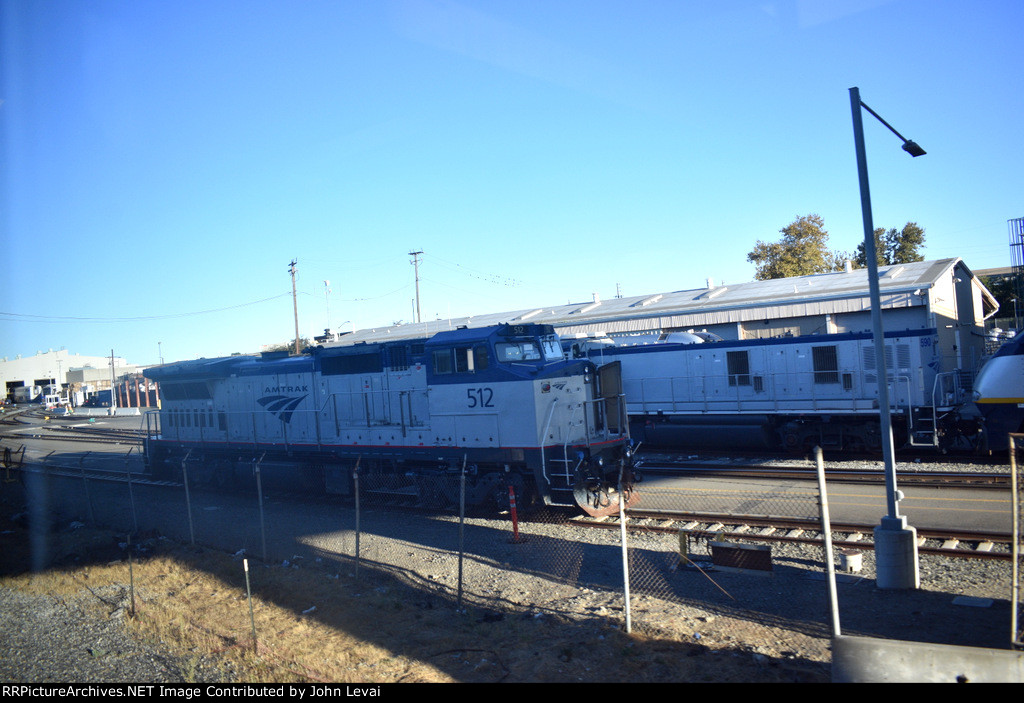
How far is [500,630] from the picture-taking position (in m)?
8.01

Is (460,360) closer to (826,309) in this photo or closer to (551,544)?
(551,544)

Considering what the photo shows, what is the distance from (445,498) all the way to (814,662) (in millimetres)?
8862

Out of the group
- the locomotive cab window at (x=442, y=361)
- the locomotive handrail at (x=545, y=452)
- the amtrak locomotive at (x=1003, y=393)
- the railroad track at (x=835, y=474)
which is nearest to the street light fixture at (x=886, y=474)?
the locomotive handrail at (x=545, y=452)

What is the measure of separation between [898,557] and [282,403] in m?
14.8

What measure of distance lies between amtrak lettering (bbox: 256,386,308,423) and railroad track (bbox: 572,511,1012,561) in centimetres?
856

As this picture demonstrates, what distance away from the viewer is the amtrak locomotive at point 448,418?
13.0 m

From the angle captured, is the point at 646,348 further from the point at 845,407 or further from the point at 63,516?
the point at 63,516

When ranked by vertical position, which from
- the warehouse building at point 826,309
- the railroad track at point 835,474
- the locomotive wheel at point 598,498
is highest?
the warehouse building at point 826,309

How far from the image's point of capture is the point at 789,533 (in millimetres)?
11406

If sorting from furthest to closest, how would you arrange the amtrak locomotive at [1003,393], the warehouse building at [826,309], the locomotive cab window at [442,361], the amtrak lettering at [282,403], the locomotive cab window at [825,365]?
the warehouse building at [826,309] < the locomotive cab window at [825,365] < the amtrak lettering at [282,403] < the amtrak locomotive at [1003,393] < the locomotive cab window at [442,361]

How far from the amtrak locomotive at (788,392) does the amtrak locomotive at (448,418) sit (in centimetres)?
461

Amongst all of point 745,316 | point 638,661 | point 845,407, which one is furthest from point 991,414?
point 745,316

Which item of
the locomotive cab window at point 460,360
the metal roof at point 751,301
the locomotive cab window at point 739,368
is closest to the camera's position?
the locomotive cab window at point 460,360

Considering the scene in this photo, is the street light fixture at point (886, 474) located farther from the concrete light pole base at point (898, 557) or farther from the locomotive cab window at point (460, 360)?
the locomotive cab window at point (460, 360)
